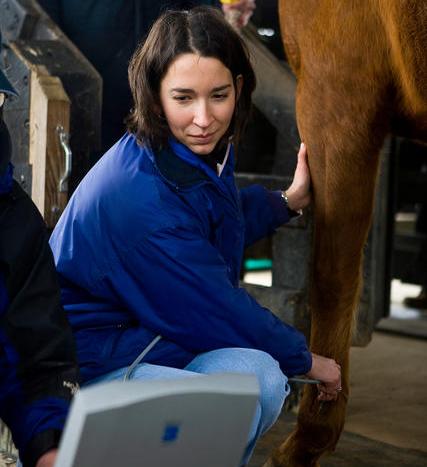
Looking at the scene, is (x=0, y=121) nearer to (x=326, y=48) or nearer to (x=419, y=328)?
(x=326, y=48)

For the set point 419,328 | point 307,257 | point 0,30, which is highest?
point 0,30

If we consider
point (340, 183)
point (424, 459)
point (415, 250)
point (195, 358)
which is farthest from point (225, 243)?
point (415, 250)

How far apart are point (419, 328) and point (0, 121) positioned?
3.44 metres

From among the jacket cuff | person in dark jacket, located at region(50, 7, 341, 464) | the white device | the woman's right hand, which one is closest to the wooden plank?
person in dark jacket, located at region(50, 7, 341, 464)

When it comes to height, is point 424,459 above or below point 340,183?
below

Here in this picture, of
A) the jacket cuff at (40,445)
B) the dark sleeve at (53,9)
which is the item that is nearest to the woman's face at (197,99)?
the jacket cuff at (40,445)

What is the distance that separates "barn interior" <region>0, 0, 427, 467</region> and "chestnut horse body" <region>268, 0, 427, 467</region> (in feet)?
1.30

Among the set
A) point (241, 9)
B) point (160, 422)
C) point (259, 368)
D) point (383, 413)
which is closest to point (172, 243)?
point (259, 368)

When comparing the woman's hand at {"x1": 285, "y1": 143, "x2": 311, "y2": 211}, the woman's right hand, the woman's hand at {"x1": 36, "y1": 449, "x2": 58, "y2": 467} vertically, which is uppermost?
the woman's hand at {"x1": 285, "y1": 143, "x2": 311, "y2": 211}

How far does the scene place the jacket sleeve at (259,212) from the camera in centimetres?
262

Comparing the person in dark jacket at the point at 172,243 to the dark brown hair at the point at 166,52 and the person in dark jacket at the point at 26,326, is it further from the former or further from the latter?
the person in dark jacket at the point at 26,326

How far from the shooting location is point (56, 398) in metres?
1.71

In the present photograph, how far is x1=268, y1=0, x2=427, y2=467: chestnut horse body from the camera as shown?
2439mm

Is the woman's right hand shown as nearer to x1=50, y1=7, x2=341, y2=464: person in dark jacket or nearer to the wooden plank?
x1=50, y1=7, x2=341, y2=464: person in dark jacket
